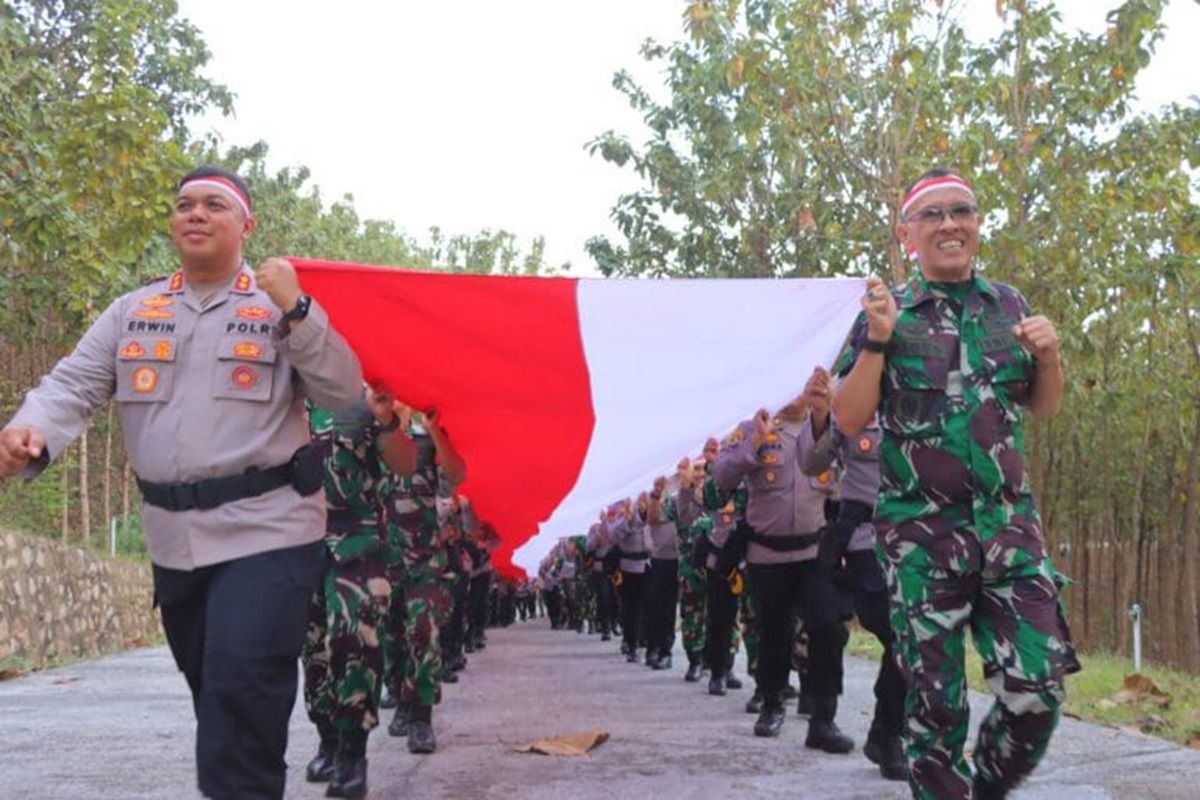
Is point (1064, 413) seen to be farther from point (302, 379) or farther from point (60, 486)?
point (302, 379)

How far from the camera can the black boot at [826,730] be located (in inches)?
321

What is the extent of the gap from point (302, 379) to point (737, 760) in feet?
13.5

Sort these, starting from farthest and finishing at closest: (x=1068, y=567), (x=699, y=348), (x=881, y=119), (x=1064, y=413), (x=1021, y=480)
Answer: (x=1068, y=567), (x=1064, y=413), (x=881, y=119), (x=699, y=348), (x=1021, y=480)

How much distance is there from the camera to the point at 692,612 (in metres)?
14.9

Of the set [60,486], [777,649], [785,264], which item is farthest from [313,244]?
[777,649]

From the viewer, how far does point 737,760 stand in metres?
7.91

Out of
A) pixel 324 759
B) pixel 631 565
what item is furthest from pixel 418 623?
pixel 631 565

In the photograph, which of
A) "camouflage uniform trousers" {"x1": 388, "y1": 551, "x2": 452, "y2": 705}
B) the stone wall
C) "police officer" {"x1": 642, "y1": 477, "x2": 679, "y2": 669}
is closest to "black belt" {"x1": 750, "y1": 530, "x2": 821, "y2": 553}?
"camouflage uniform trousers" {"x1": 388, "y1": 551, "x2": 452, "y2": 705}

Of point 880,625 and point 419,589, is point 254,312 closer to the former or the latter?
point 880,625

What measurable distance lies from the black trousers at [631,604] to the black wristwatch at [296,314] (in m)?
14.6

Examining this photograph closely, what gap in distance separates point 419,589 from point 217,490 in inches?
168

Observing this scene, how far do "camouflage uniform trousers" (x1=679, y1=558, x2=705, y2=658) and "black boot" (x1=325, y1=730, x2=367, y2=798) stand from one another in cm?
754

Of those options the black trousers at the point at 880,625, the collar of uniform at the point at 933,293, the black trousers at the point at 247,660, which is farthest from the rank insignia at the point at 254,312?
the black trousers at the point at 880,625

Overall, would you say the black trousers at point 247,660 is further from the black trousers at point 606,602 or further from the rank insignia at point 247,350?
the black trousers at point 606,602
